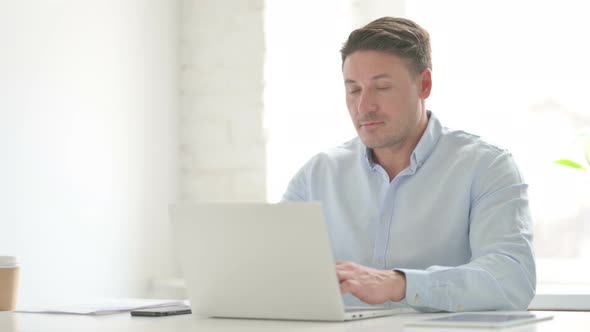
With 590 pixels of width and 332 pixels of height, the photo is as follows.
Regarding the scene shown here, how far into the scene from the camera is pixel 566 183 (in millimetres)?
3240

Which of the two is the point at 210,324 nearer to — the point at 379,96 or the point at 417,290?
the point at 417,290

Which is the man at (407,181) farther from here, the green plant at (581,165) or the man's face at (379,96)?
the green plant at (581,165)

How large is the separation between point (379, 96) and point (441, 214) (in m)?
0.32

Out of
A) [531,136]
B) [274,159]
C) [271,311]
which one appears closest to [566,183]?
[531,136]

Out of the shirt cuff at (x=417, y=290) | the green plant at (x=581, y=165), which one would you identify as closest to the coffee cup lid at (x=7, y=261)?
the shirt cuff at (x=417, y=290)

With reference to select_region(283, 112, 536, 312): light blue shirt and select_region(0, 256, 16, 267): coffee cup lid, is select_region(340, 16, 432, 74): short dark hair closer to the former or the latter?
select_region(283, 112, 536, 312): light blue shirt

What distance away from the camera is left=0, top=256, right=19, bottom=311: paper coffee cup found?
6.67 ft

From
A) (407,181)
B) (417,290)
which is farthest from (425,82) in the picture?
(417,290)

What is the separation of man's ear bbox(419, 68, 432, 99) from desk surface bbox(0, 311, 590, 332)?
0.78 metres

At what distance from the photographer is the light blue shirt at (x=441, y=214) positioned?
1.93 metres

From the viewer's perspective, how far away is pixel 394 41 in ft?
7.61

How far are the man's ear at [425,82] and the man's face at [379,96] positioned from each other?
0.07 metres

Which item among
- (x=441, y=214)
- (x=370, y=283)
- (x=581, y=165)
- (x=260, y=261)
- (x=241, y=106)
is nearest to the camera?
(x=260, y=261)

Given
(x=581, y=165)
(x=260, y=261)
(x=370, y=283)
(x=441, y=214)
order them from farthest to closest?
1. (x=581, y=165)
2. (x=441, y=214)
3. (x=370, y=283)
4. (x=260, y=261)
